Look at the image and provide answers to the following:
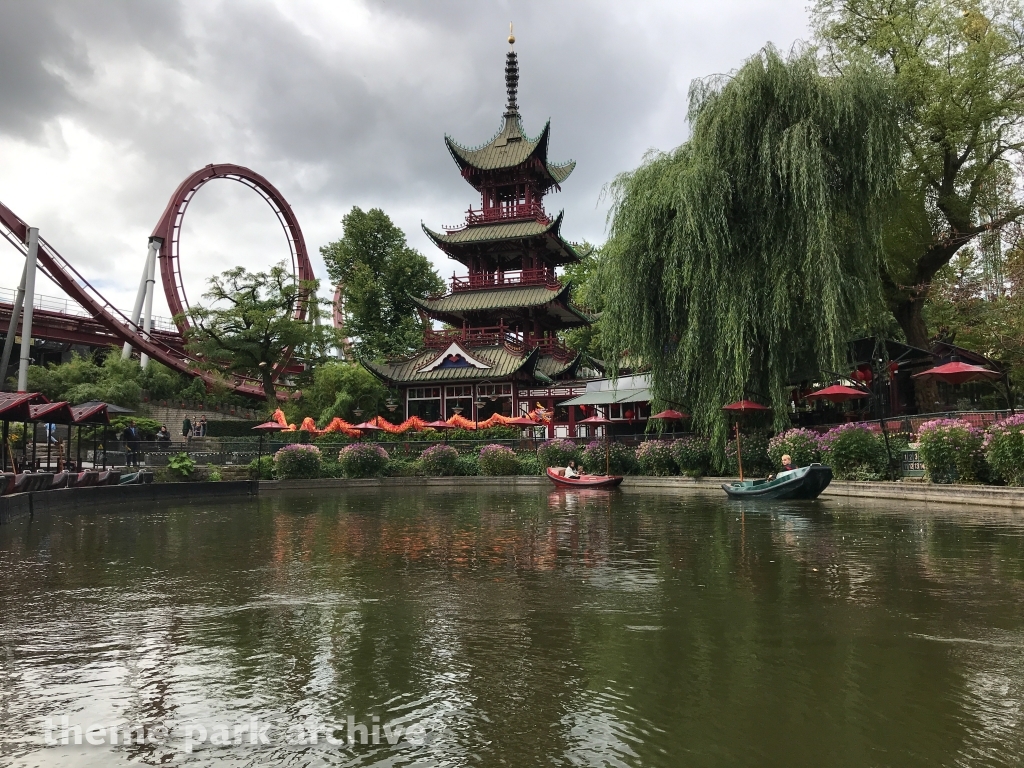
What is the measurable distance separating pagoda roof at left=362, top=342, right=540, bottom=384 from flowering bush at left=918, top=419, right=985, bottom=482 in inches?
947

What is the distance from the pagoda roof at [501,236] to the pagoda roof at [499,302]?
299 centimetres

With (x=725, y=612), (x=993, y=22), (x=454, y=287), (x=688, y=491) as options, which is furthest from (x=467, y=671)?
(x=454, y=287)

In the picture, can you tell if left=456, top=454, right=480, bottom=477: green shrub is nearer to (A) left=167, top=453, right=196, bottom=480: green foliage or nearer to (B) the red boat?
(B) the red boat

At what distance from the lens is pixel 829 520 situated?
14492 millimetres

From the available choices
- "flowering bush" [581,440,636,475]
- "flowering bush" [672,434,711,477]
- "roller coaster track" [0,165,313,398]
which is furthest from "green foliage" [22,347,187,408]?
"flowering bush" [672,434,711,477]

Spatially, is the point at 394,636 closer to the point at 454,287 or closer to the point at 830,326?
the point at 830,326

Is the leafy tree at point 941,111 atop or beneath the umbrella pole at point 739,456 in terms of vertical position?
atop

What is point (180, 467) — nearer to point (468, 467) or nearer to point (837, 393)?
point (468, 467)

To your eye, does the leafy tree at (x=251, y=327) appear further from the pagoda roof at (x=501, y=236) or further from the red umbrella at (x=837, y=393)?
Answer: the red umbrella at (x=837, y=393)

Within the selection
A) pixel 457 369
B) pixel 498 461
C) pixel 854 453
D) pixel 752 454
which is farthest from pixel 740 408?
pixel 457 369

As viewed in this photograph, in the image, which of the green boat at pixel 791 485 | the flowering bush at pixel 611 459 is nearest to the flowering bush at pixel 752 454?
the green boat at pixel 791 485

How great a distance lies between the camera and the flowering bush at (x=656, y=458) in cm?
2677

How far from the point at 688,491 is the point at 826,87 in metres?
12.9

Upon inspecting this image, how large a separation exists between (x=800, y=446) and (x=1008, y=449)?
19.4 feet
